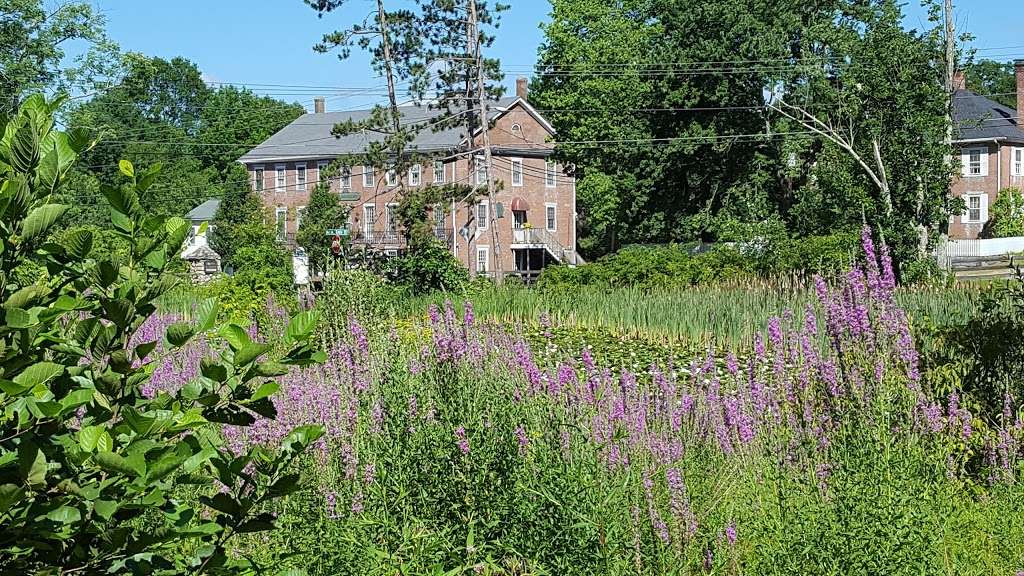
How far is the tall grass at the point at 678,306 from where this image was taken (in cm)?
1244

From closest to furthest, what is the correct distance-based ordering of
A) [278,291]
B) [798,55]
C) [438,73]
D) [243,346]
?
[243,346], [278,291], [438,73], [798,55]

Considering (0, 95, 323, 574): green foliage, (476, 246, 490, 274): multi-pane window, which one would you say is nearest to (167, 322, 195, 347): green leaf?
(0, 95, 323, 574): green foliage

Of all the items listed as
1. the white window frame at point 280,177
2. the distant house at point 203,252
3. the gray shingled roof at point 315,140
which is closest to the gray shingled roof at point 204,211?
the distant house at point 203,252

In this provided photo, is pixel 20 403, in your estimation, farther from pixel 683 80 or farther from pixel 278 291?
pixel 683 80

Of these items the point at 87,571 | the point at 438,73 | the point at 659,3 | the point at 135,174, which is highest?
the point at 659,3

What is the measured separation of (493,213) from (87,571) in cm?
2542

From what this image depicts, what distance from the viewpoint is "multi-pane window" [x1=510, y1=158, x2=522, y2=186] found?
52500 mm

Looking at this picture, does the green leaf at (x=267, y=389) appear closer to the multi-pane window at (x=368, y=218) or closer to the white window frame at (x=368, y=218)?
the white window frame at (x=368, y=218)

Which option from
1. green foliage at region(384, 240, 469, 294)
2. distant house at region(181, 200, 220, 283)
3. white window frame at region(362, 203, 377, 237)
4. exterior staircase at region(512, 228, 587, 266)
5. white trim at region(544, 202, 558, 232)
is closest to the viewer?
green foliage at region(384, 240, 469, 294)

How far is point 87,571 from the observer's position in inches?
70.1

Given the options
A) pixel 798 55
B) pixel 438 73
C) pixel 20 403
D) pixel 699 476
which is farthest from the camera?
pixel 798 55

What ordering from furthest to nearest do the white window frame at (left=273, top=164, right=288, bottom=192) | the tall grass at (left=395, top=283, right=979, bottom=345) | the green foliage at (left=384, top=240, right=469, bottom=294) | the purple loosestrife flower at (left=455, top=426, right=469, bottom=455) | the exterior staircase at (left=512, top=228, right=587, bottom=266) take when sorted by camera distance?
the white window frame at (left=273, top=164, right=288, bottom=192) → the exterior staircase at (left=512, top=228, right=587, bottom=266) → the green foliage at (left=384, top=240, right=469, bottom=294) → the tall grass at (left=395, top=283, right=979, bottom=345) → the purple loosestrife flower at (left=455, top=426, right=469, bottom=455)

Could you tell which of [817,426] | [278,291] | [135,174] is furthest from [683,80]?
[135,174]

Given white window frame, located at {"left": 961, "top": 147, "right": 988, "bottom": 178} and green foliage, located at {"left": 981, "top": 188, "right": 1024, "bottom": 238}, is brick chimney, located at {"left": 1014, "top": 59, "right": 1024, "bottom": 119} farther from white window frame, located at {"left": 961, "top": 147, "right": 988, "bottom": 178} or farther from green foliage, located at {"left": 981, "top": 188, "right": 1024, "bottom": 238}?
green foliage, located at {"left": 981, "top": 188, "right": 1024, "bottom": 238}
